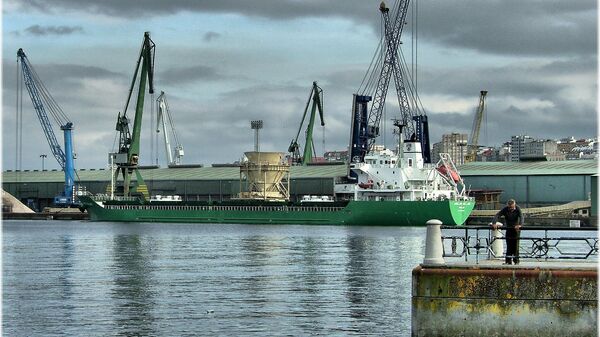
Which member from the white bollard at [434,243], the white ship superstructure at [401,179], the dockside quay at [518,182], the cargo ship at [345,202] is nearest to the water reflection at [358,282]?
the white bollard at [434,243]

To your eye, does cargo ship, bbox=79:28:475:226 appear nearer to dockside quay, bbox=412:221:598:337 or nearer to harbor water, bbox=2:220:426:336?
harbor water, bbox=2:220:426:336

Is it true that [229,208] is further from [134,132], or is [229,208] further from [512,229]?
[512,229]

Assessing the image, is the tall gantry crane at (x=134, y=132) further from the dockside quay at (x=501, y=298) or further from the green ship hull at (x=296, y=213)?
the dockside quay at (x=501, y=298)

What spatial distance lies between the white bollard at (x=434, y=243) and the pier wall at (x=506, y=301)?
0.20m

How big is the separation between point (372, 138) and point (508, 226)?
150m

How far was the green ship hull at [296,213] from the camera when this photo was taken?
140m

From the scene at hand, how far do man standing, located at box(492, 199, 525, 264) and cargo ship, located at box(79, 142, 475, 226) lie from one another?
114 m

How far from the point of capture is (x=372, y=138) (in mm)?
173875

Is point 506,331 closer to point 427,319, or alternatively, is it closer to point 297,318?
point 427,319

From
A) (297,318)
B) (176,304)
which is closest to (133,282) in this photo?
(176,304)

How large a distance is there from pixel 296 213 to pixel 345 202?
1124 centimetres

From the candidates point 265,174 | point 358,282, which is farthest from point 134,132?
point 358,282

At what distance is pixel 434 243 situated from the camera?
888 inches

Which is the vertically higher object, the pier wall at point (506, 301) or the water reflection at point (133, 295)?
the pier wall at point (506, 301)
